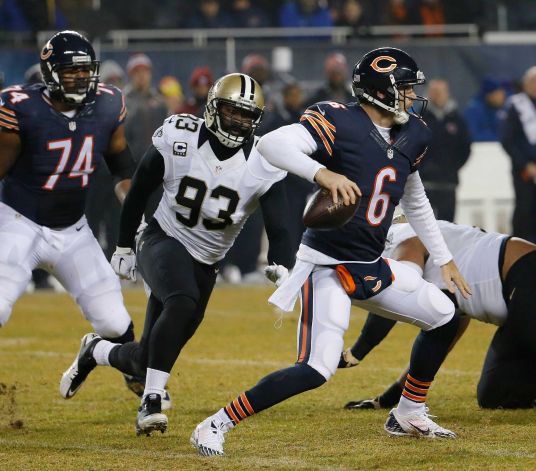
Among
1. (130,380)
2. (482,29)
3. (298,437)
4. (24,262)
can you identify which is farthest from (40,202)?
(482,29)

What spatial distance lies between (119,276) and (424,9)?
374 inches

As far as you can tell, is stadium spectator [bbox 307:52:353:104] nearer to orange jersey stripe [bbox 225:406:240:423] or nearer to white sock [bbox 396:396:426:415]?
white sock [bbox 396:396:426:415]

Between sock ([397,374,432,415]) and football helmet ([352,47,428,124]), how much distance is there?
1042 millimetres

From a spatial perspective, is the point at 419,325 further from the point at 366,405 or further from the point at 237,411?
the point at 366,405

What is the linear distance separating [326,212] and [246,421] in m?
1.33

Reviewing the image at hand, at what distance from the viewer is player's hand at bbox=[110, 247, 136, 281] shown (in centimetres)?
532

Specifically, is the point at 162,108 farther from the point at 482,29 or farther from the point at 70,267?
the point at 70,267

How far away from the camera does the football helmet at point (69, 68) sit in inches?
212

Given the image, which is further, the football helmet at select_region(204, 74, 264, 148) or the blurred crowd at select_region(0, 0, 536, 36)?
the blurred crowd at select_region(0, 0, 536, 36)

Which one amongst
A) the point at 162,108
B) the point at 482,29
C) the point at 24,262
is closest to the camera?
the point at 24,262

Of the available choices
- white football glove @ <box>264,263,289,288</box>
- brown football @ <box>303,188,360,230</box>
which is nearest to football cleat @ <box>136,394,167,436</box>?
white football glove @ <box>264,263,289,288</box>

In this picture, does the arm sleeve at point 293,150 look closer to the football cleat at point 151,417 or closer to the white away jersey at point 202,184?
Result: the white away jersey at point 202,184

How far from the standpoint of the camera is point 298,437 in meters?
4.82

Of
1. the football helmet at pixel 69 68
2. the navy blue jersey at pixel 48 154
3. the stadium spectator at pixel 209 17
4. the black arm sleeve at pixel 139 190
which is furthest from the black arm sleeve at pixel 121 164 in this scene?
the stadium spectator at pixel 209 17
